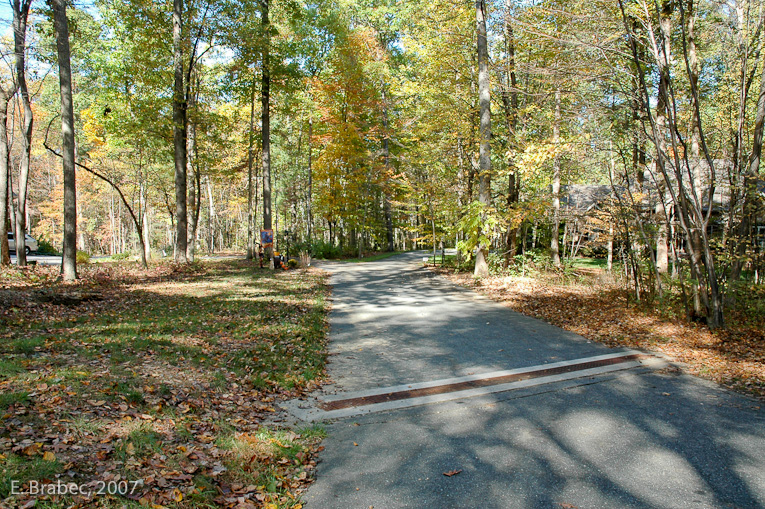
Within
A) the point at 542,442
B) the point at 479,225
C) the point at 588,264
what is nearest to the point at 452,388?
the point at 542,442

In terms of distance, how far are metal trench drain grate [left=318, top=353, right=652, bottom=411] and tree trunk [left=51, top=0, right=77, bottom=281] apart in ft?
31.2

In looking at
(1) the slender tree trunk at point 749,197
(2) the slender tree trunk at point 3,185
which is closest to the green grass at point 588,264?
(1) the slender tree trunk at point 749,197

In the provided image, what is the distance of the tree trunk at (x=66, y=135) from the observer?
10211mm

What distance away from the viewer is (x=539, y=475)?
3.07 metres

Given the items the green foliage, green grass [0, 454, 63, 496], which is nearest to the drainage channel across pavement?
green grass [0, 454, 63, 496]

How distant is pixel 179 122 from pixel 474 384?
604 inches

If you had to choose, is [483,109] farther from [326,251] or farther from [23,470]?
[326,251]

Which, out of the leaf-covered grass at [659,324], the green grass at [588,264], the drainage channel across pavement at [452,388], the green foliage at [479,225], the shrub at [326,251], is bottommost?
the drainage channel across pavement at [452,388]

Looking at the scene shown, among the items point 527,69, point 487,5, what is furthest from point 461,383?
point 487,5

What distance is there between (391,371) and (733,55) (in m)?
8.59

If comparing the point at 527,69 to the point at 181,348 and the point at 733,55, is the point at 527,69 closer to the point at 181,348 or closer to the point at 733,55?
the point at 733,55

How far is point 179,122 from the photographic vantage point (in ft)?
52.3

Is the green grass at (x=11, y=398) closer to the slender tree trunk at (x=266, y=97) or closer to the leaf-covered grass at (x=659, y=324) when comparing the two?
the leaf-covered grass at (x=659, y=324)

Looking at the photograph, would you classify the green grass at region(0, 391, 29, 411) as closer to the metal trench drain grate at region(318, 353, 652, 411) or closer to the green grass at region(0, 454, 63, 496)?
the green grass at region(0, 454, 63, 496)
